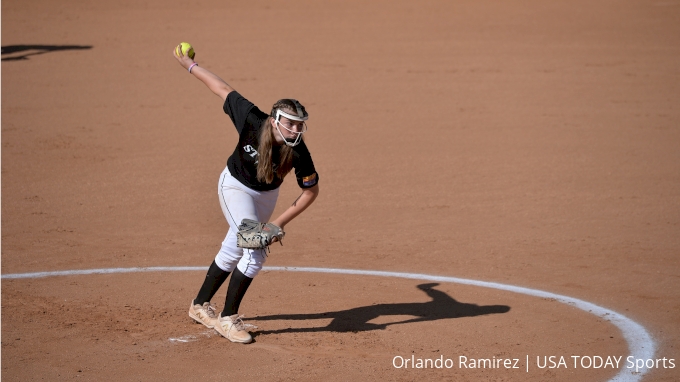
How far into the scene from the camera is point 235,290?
5465 millimetres

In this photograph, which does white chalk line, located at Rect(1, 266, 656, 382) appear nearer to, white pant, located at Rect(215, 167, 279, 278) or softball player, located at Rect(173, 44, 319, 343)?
softball player, located at Rect(173, 44, 319, 343)

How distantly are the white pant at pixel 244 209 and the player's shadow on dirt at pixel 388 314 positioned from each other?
59cm

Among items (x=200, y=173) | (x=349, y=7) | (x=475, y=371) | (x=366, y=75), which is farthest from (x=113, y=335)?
(x=349, y=7)

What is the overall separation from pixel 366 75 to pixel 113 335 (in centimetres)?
1117

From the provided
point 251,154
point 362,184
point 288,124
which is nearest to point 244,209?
point 251,154

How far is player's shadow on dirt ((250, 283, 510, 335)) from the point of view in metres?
5.84

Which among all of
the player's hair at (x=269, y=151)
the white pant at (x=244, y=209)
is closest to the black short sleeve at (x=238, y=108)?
the player's hair at (x=269, y=151)

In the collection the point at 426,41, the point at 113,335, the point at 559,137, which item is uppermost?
the point at 426,41

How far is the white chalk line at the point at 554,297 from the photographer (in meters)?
5.29

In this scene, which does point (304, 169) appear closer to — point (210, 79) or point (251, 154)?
point (251, 154)

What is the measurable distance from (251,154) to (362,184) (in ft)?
17.9

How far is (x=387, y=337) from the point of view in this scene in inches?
221

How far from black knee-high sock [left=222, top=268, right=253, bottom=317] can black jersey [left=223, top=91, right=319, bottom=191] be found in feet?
2.05

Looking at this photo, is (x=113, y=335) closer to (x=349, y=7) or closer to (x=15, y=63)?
(x=15, y=63)
